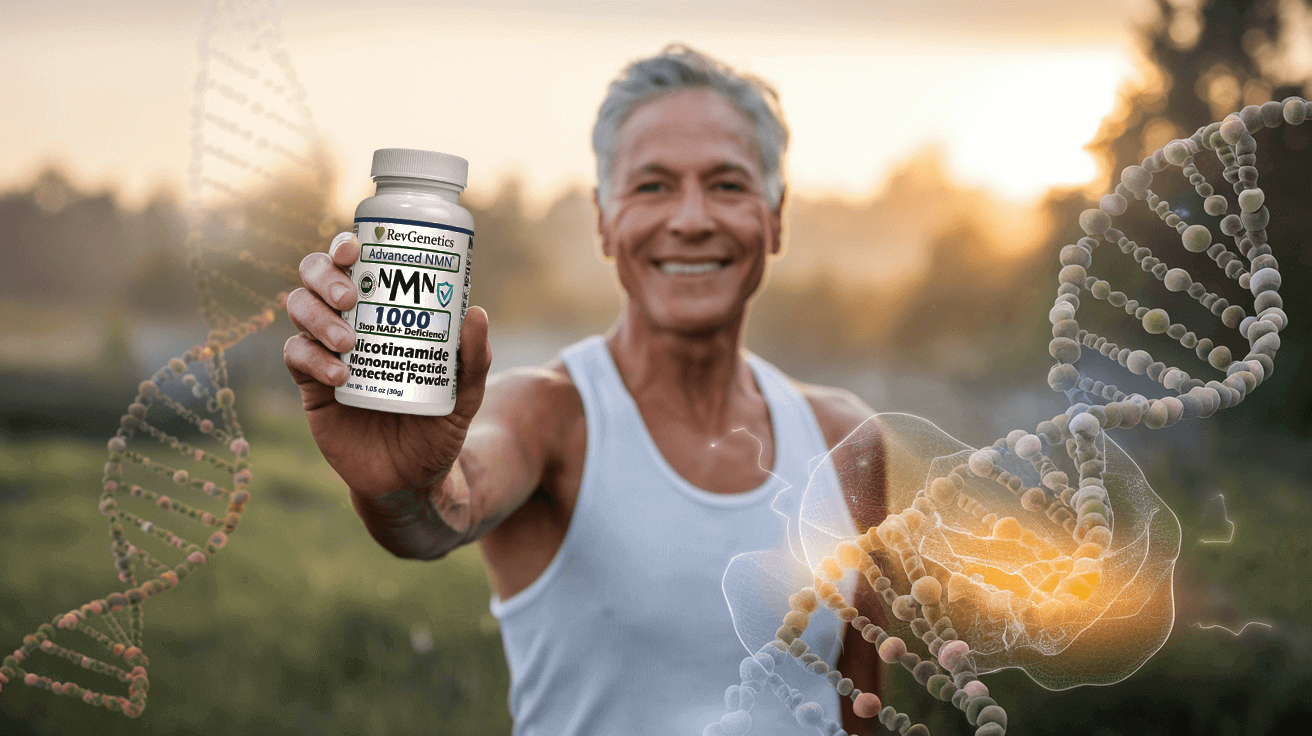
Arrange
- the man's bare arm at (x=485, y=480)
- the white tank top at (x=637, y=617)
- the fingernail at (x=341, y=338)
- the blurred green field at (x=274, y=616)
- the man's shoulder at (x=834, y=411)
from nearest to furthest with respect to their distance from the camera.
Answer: the fingernail at (x=341, y=338) < the man's bare arm at (x=485, y=480) < the white tank top at (x=637, y=617) < the man's shoulder at (x=834, y=411) < the blurred green field at (x=274, y=616)

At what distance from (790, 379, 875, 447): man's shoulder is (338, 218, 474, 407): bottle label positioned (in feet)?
2.76

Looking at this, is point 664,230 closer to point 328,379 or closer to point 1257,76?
point 328,379

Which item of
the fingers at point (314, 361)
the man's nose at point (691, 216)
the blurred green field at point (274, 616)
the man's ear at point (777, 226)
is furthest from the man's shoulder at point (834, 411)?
the blurred green field at point (274, 616)

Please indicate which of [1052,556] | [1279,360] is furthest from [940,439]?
[1279,360]

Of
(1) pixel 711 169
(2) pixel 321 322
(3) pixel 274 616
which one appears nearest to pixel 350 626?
(3) pixel 274 616

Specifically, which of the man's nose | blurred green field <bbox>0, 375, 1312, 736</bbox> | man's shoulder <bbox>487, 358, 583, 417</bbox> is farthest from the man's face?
blurred green field <bbox>0, 375, 1312, 736</bbox>

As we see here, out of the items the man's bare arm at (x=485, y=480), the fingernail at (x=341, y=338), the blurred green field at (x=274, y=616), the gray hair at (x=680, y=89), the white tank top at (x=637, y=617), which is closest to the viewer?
the fingernail at (x=341, y=338)

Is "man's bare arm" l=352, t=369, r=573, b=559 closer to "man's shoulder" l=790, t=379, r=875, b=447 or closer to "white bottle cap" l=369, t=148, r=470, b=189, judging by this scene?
"white bottle cap" l=369, t=148, r=470, b=189

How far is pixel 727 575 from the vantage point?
101cm

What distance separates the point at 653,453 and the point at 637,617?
0.76ft

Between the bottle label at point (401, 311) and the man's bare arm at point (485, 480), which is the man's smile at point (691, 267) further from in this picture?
the bottle label at point (401, 311)

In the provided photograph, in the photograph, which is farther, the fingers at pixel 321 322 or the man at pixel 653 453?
the man at pixel 653 453

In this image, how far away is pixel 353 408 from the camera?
70 centimetres

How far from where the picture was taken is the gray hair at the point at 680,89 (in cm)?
124
